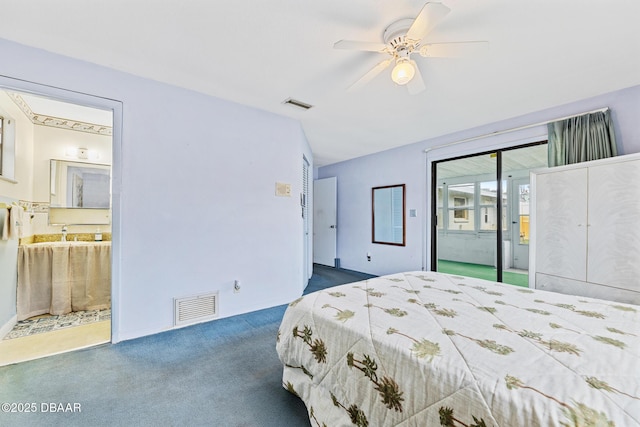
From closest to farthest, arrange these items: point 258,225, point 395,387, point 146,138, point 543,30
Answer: point 395,387, point 543,30, point 146,138, point 258,225

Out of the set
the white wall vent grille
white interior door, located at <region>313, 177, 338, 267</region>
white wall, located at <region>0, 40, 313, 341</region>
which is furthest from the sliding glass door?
the white wall vent grille

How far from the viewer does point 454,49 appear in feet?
5.61

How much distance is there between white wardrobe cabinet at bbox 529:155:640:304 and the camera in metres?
2.22

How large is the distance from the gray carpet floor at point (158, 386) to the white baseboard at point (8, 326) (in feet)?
2.71

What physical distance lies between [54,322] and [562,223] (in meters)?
5.25

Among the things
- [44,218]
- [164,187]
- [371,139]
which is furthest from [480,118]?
[44,218]

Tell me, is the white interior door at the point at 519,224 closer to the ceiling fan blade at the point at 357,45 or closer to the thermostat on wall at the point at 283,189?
the thermostat on wall at the point at 283,189

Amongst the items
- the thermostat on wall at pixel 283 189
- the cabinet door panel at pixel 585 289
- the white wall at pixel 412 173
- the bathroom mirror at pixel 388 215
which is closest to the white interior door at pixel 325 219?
the white wall at pixel 412 173

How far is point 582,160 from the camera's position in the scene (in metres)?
2.70

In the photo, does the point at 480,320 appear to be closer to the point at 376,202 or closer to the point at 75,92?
the point at 75,92

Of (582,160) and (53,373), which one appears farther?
(582,160)

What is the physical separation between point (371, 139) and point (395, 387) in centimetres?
376

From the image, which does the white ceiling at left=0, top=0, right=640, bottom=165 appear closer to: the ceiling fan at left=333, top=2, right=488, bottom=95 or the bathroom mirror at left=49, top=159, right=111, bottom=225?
the ceiling fan at left=333, top=2, right=488, bottom=95

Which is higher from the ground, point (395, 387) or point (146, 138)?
point (146, 138)
